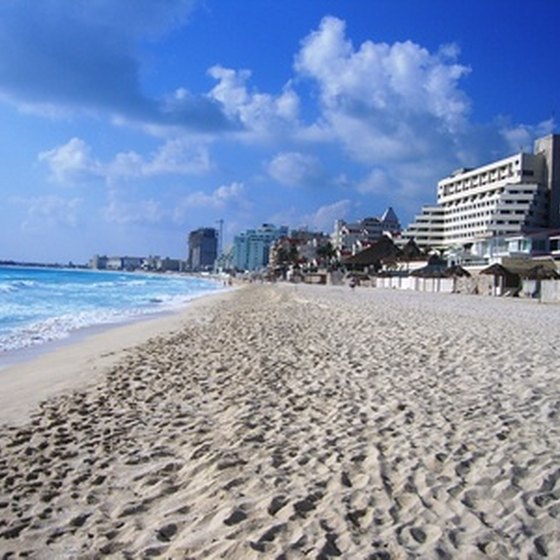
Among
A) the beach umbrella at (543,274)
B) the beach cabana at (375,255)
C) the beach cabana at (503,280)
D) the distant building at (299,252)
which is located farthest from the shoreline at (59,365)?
the distant building at (299,252)

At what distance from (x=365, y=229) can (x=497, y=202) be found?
219 feet

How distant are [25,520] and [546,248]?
2627 inches

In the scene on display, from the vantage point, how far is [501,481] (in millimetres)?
4113

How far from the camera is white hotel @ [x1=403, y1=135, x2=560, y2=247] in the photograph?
9631cm

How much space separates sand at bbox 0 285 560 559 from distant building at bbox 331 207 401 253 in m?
144

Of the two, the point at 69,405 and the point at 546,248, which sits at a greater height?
the point at 546,248

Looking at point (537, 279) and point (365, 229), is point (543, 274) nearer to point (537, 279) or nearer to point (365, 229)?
point (537, 279)

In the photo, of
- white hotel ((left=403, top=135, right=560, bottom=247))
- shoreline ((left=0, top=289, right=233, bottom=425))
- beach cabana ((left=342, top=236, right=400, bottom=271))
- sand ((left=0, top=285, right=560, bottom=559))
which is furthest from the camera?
white hotel ((left=403, top=135, right=560, bottom=247))

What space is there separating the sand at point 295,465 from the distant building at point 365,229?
144445 millimetres

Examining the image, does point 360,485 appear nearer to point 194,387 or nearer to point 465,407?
point 465,407

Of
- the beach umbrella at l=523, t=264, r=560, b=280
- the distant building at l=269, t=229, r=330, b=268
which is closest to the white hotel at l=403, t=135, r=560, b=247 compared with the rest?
the distant building at l=269, t=229, r=330, b=268

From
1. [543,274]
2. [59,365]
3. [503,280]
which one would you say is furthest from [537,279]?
[59,365]

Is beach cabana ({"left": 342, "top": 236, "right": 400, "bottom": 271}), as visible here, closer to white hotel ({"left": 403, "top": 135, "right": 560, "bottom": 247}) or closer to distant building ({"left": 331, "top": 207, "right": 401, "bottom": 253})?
white hotel ({"left": 403, "top": 135, "right": 560, "bottom": 247})

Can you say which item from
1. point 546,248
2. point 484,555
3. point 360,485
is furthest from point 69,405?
point 546,248
